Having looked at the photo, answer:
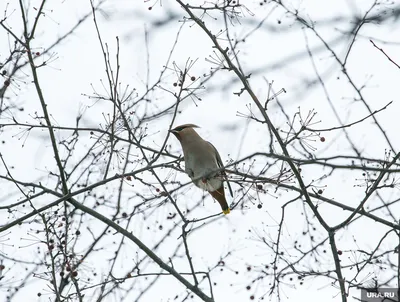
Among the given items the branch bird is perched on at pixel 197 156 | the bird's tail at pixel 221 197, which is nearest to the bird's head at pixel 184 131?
the branch bird is perched on at pixel 197 156

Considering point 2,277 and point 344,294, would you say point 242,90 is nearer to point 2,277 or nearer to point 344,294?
point 344,294

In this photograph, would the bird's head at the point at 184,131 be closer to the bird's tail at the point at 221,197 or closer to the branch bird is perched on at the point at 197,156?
the branch bird is perched on at the point at 197,156

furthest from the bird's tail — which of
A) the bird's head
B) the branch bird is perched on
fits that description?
the bird's head

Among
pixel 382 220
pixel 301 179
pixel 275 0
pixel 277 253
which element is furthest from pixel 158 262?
pixel 275 0

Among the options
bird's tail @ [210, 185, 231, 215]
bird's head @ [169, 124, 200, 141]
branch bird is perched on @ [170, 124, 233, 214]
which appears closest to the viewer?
bird's tail @ [210, 185, 231, 215]

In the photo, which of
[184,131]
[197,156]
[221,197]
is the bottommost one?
[221,197]

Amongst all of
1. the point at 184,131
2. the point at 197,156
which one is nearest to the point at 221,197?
the point at 197,156

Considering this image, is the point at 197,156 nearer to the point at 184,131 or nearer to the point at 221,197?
the point at 184,131

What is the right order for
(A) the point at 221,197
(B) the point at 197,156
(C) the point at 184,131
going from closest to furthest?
(A) the point at 221,197 → (B) the point at 197,156 → (C) the point at 184,131

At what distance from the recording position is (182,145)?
6.43 metres

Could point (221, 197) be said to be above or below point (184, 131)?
below

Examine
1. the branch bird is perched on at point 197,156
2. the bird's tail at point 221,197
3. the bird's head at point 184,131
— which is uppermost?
the bird's head at point 184,131

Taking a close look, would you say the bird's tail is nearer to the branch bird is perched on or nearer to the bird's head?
the branch bird is perched on

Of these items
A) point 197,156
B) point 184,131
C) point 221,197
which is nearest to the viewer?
point 221,197
